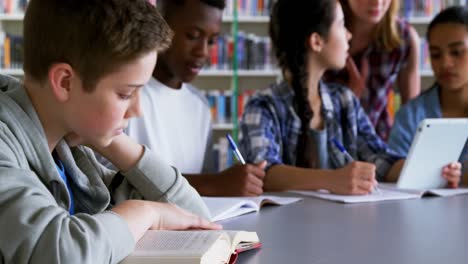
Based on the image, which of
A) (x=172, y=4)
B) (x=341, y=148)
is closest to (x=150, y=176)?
(x=341, y=148)

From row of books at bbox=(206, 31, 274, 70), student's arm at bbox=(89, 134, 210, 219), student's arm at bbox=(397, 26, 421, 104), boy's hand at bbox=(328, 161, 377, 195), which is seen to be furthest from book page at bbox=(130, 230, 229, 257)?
row of books at bbox=(206, 31, 274, 70)

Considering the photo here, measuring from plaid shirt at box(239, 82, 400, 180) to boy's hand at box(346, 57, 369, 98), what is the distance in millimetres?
316

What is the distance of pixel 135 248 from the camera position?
827mm

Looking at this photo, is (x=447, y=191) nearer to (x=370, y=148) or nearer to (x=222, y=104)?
(x=370, y=148)

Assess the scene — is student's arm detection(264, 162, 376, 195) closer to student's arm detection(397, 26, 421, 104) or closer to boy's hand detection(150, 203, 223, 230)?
boy's hand detection(150, 203, 223, 230)

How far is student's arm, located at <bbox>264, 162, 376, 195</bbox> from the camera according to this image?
5.03ft

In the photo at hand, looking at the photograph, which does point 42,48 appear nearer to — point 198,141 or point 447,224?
point 447,224

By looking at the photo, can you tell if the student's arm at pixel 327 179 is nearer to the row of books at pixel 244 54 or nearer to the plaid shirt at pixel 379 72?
the plaid shirt at pixel 379 72

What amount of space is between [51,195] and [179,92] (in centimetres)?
108

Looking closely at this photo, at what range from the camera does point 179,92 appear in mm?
1920

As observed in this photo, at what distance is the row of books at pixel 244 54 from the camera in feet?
13.5

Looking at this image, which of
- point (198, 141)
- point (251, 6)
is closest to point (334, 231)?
point (198, 141)

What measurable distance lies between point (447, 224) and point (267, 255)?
0.41 m

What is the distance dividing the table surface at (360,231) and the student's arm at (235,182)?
0.36 ft
